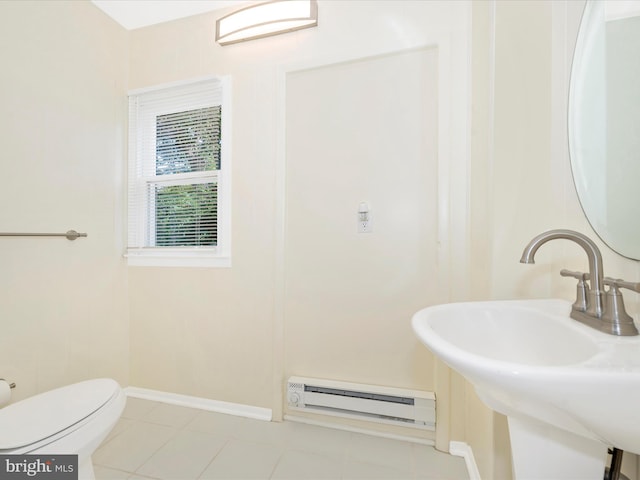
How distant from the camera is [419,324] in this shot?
69cm

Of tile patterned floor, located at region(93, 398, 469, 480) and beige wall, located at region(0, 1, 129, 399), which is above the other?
beige wall, located at region(0, 1, 129, 399)

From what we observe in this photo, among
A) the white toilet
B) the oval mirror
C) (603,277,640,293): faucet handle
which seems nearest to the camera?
(603,277,640,293): faucet handle

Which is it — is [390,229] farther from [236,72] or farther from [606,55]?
[236,72]

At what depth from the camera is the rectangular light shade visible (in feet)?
5.30

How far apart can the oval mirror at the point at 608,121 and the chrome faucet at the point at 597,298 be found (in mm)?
97

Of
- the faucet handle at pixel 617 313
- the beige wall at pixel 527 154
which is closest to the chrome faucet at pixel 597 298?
the faucet handle at pixel 617 313

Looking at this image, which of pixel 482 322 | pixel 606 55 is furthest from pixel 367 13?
pixel 482 322

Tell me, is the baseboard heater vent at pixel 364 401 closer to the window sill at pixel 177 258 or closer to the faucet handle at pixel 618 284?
the window sill at pixel 177 258

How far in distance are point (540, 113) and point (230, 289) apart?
1700mm

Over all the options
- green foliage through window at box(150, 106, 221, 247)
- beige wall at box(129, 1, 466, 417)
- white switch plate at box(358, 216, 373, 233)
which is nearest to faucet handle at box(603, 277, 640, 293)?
beige wall at box(129, 1, 466, 417)

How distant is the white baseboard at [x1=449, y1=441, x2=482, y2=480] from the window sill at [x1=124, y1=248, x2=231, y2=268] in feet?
4.93

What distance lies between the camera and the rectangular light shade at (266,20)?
162cm

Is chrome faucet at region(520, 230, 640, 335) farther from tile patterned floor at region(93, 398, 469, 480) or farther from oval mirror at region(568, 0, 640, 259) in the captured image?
tile patterned floor at region(93, 398, 469, 480)

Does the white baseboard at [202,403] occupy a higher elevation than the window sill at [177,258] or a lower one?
lower
